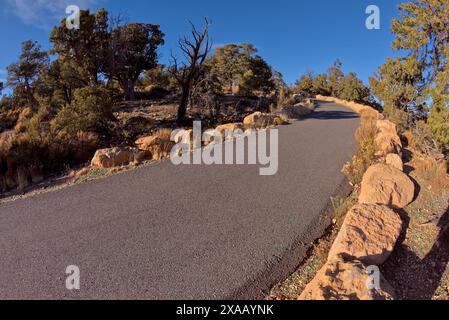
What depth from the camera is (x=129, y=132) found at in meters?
11.8

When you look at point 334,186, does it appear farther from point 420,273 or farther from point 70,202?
point 70,202

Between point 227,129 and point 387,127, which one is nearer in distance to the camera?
point 387,127

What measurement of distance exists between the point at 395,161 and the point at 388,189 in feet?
5.02

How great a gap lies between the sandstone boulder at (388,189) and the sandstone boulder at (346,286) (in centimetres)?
207

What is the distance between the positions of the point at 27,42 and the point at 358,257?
1313 inches

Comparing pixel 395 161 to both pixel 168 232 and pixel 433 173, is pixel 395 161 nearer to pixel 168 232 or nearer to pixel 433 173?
pixel 433 173

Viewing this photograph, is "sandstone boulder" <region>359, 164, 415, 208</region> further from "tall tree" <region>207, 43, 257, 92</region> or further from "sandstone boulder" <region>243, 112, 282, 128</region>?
"tall tree" <region>207, 43, 257, 92</region>

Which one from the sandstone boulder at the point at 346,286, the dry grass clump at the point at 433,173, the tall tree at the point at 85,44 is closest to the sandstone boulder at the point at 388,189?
the dry grass clump at the point at 433,173

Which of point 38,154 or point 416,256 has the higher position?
point 38,154

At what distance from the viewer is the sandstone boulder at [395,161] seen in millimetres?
5864

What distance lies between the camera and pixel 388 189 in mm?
4812

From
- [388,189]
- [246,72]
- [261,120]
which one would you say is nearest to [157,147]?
[261,120]

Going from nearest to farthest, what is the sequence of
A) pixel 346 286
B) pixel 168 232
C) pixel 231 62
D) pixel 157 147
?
1. pixel 346 286
2. pixel 168 232
3. pixel 157 147
4. pixel 231 62

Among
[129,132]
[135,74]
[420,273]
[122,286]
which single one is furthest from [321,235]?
[135,74]
